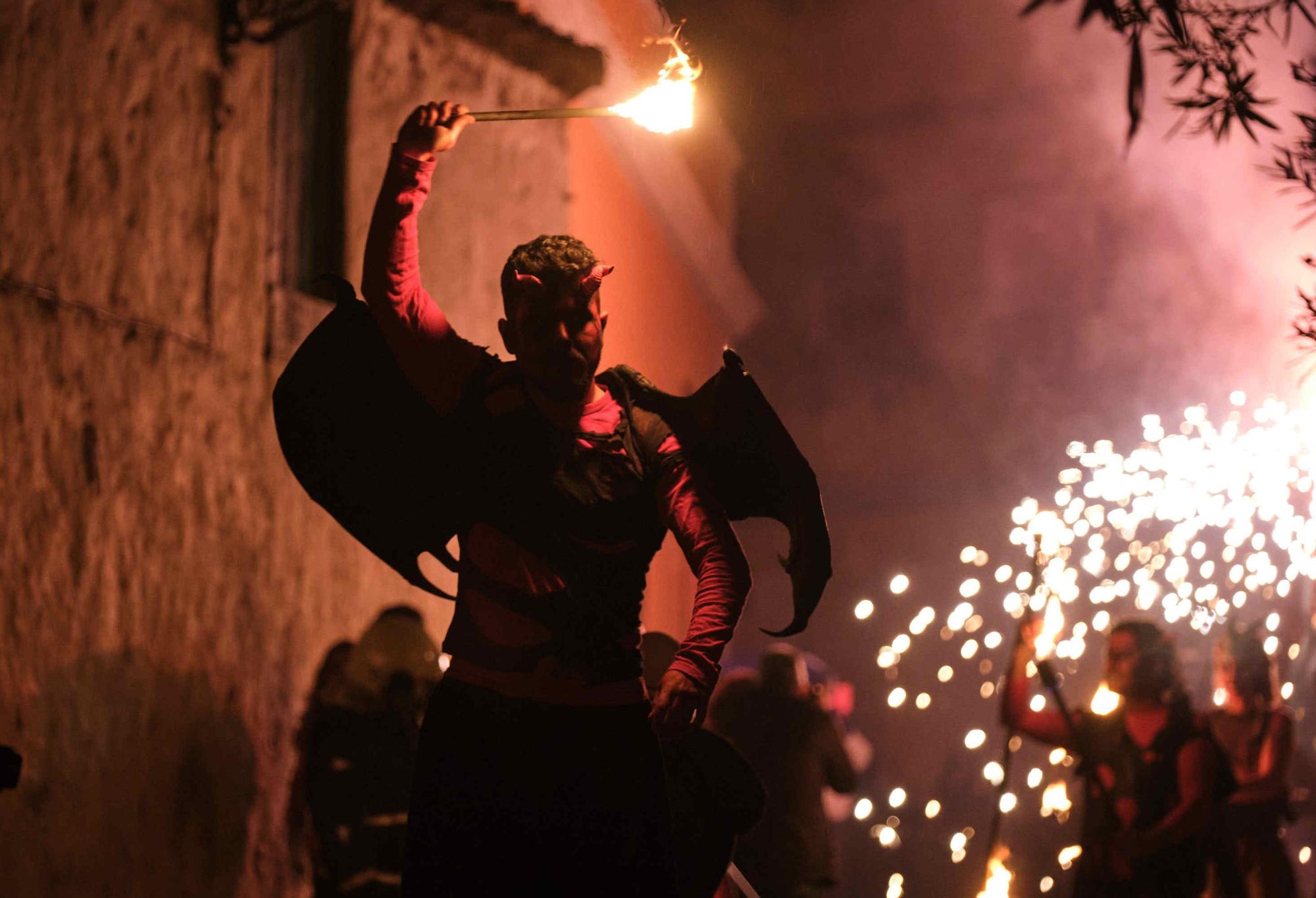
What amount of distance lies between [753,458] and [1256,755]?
6363 millimetres

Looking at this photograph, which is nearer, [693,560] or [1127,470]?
[693,560]

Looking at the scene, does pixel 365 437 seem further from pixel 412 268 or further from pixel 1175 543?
pixel 1175 543

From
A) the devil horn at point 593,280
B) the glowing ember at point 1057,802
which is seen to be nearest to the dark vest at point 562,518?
the devil horn at point 593,280

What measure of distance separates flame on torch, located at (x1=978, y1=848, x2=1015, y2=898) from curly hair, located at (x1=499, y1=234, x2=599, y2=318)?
5392mm

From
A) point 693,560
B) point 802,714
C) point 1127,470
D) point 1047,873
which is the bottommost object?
point 1047,873

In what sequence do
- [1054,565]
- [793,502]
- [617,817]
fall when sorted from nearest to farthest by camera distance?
[617,817] < [793,502] < [1054,565]

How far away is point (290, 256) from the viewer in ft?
22.8

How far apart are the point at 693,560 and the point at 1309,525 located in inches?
447

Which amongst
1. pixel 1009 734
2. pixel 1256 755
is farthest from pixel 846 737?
pixel 1009 734

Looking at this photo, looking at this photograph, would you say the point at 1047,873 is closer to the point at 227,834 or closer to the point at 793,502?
the point at 227,834

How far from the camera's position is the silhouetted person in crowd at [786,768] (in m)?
7.18

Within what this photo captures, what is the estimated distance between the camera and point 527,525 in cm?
329

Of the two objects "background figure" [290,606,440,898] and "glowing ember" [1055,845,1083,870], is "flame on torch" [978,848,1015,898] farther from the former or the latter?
"background figure" [290,606,440,898]

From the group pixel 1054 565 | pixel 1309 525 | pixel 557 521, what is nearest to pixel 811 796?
pixel 1054 565
